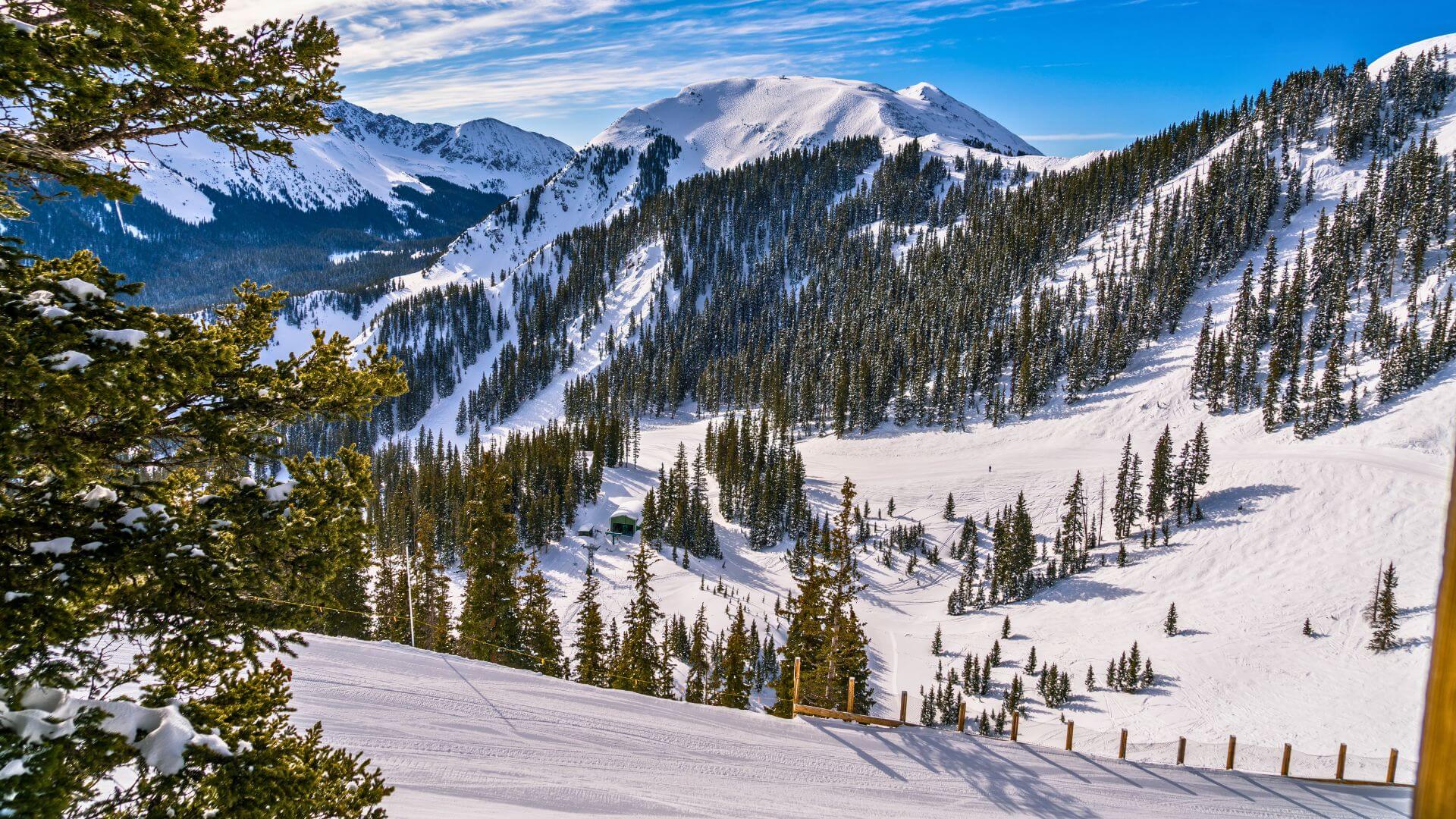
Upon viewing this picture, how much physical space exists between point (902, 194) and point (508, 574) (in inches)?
6216

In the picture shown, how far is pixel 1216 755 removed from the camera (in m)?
17.6

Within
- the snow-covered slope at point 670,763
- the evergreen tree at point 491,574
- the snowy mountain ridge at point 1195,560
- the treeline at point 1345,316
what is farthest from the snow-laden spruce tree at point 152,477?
the treeline at point 1345,316

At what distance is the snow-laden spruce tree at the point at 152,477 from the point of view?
4234 mm

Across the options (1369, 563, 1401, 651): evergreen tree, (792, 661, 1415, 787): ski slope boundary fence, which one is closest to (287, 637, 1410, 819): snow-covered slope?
(792, 661, 1415, 787): ski slope boundary fence

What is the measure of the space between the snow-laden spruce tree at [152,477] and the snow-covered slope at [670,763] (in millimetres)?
5629

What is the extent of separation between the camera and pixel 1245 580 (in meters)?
58.4

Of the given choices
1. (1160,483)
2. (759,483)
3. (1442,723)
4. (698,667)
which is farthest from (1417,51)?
(1442,723)

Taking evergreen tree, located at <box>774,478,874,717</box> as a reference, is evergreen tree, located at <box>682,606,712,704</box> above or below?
below

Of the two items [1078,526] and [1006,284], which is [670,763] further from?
[1006,284]

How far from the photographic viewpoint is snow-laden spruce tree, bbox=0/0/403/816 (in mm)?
4234

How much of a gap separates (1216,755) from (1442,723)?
2173 cm

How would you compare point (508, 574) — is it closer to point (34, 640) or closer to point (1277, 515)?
point (34, 640)

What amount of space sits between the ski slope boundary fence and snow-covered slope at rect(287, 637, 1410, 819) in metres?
0.52

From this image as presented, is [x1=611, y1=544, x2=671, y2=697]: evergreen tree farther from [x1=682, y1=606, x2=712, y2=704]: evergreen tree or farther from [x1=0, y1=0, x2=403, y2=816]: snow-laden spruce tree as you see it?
[x1=0, y1=0, x2=403, y2=816]: snow-laden spruce tree
